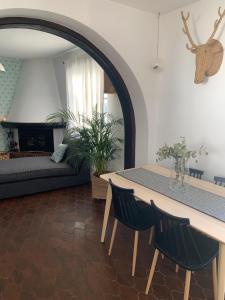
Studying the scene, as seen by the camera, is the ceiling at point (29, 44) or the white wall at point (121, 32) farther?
the ceiling at point (29, 44)

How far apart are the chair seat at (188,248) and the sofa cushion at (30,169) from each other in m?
2.70

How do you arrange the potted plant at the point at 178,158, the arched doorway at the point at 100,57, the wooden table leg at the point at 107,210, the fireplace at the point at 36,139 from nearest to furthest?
the potted plant at the point at 178,158 → the arched doorway at the point at 100,57 → the wooden table leg at the point at 107,210 → the fireplace at the point at 36,139

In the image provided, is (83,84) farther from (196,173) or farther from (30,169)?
(196,173)

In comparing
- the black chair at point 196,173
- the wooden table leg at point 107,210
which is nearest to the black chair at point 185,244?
the wooden table leg at point 107,210

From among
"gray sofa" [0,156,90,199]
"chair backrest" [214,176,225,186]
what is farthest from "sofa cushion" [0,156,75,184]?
"chair backrest" [214,176,225,186]

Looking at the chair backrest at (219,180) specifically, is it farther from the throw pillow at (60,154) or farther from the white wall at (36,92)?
the white wall at (36,92)

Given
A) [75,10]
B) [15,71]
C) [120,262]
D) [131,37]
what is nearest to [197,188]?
[120,262]

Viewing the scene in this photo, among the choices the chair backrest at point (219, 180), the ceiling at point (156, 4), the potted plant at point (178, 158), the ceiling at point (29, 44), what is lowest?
the chair backrest at point (219, 180)

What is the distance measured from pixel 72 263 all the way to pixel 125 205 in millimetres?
805

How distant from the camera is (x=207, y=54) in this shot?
2389 mm

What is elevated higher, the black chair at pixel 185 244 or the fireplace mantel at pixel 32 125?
the fireplace mantel at pixel 32 125

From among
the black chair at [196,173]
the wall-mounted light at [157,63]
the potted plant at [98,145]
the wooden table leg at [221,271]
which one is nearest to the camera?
the wooden table leg at [221,271]

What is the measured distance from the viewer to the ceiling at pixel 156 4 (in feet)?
8.15

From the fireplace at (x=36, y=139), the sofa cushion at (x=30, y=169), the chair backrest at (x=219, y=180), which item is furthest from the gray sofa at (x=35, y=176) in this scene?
the chair backrest at (x=219, y=180)
